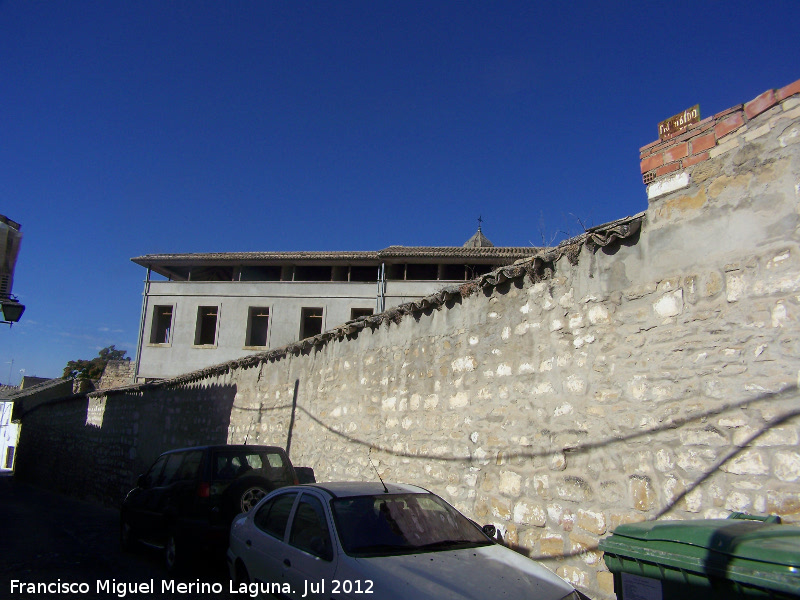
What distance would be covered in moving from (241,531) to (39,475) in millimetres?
24345

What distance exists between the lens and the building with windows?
953 inches

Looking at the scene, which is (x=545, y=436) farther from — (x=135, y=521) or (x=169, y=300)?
(x=169, y=300)

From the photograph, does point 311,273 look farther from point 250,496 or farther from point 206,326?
point 250,496

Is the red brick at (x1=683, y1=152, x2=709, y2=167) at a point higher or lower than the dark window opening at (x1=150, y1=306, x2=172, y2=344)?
lower

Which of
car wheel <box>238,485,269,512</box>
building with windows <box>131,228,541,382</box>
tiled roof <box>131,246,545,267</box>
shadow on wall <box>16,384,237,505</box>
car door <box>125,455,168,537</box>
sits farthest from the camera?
building with windows <box>131,228,541,382</box>

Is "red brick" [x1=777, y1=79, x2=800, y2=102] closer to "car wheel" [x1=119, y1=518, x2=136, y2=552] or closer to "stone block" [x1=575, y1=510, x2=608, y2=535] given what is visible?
"stone block" [x1=575, y1=510, x2=608, y2=535]

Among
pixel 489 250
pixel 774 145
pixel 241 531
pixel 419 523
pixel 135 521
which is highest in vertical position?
pixel 489 250

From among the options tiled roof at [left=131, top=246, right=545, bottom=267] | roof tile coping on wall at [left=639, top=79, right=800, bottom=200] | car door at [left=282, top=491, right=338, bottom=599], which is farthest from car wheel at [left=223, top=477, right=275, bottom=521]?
tiled roof at [left=131, top=246, right=545, bottom=267]

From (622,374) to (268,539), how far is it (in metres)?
3.21

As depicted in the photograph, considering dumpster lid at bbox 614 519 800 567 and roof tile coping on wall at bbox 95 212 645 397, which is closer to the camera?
dumpster lid at bbox 614 519 800 567

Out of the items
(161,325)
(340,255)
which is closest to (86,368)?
(161,325)

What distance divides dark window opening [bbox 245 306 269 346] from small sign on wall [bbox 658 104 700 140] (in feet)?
74.4

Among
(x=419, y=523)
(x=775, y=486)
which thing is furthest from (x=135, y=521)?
(x=775, y=486)

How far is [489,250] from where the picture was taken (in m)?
22.9
